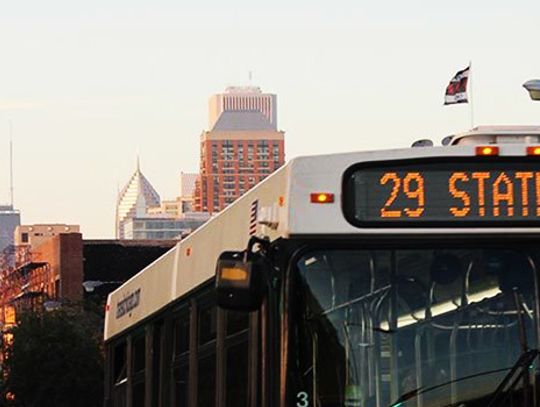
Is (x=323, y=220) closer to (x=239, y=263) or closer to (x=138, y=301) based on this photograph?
(x=239, y=263)

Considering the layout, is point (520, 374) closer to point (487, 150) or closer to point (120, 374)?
point (487, 150)

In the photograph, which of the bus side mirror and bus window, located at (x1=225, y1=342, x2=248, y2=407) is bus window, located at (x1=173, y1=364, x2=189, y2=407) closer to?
bus window, located at (x1=225, y1=342, x2=248, y2=407)

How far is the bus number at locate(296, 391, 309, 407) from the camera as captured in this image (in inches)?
385

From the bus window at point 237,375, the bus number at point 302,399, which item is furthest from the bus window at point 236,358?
the bus number at point 302,399

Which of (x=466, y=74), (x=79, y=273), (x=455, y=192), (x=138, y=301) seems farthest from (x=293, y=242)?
(x=79, y=273)

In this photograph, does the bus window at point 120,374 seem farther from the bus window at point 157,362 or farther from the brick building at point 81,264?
the brick building at point 81,264

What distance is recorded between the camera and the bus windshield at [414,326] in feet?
31.7

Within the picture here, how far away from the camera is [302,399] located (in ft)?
32.1

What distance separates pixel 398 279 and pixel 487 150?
733 millimetres

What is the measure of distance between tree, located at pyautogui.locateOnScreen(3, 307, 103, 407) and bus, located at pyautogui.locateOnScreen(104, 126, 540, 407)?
245 feet

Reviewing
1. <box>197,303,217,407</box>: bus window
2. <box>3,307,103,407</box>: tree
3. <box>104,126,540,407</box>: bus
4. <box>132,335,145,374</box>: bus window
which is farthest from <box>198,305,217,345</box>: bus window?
<box>3,307,103,407</box>: tree

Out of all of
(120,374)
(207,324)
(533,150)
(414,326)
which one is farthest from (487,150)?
(120,374)

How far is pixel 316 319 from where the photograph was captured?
32.5 ft

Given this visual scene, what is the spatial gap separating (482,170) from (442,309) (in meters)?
0.68
